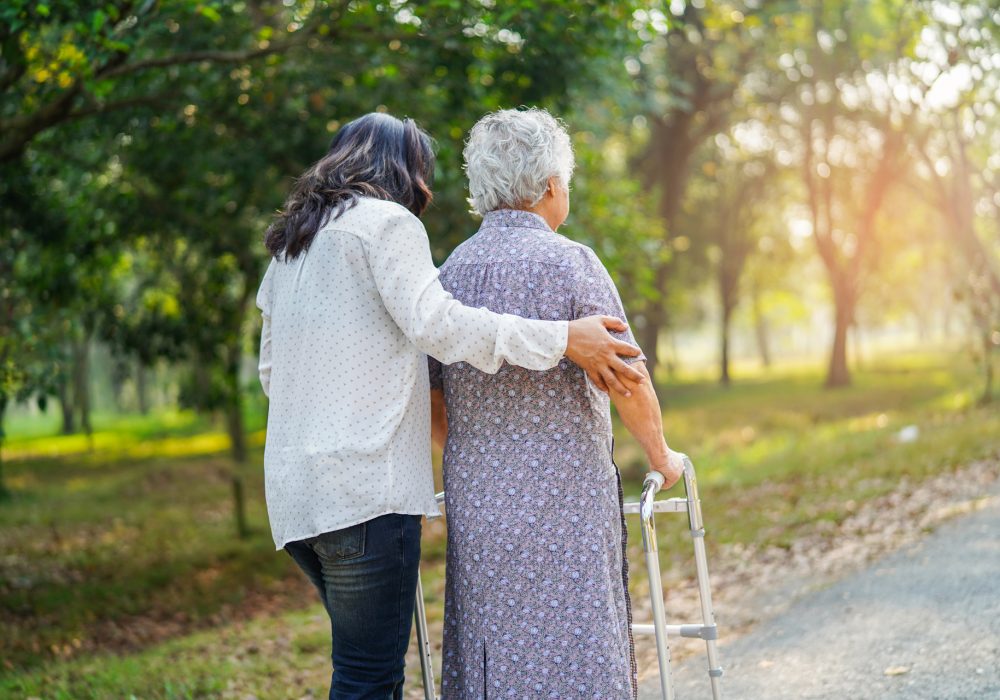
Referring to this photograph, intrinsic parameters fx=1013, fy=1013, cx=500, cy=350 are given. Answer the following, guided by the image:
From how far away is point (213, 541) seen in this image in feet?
33.8

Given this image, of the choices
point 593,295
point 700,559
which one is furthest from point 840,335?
point 593,295

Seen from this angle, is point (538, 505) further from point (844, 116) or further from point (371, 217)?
point (844, 116)

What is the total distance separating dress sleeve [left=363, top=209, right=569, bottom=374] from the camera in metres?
2.43

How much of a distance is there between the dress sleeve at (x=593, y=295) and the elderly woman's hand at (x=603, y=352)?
4cm

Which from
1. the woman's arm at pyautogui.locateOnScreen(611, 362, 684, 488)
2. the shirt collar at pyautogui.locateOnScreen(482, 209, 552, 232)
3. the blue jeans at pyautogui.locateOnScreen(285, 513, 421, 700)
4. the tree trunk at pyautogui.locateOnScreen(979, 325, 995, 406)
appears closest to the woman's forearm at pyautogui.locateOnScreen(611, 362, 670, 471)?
the woman's arm at pyautogui.locateOnScreen(611, 362, 684, 488)

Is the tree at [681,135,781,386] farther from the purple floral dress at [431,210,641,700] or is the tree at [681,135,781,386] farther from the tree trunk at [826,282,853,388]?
the purple floral dress at [431,210,641,700]

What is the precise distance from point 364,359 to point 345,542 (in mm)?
449

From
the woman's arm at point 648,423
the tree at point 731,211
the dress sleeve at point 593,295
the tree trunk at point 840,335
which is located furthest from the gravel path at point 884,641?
the tree at point 731,211

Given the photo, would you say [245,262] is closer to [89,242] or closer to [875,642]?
[89,242]

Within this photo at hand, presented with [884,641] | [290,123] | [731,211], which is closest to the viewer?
[884,641]

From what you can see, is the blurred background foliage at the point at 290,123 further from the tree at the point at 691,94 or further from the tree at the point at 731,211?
the tree at the point at 731,211

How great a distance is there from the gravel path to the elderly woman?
1902 millimetres

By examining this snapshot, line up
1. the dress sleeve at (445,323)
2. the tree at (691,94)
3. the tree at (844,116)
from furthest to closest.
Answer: the tree at (844,116) < the tree at (691,94) < the dress sleeve at (445,323)

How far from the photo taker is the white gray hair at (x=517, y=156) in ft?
8.77
